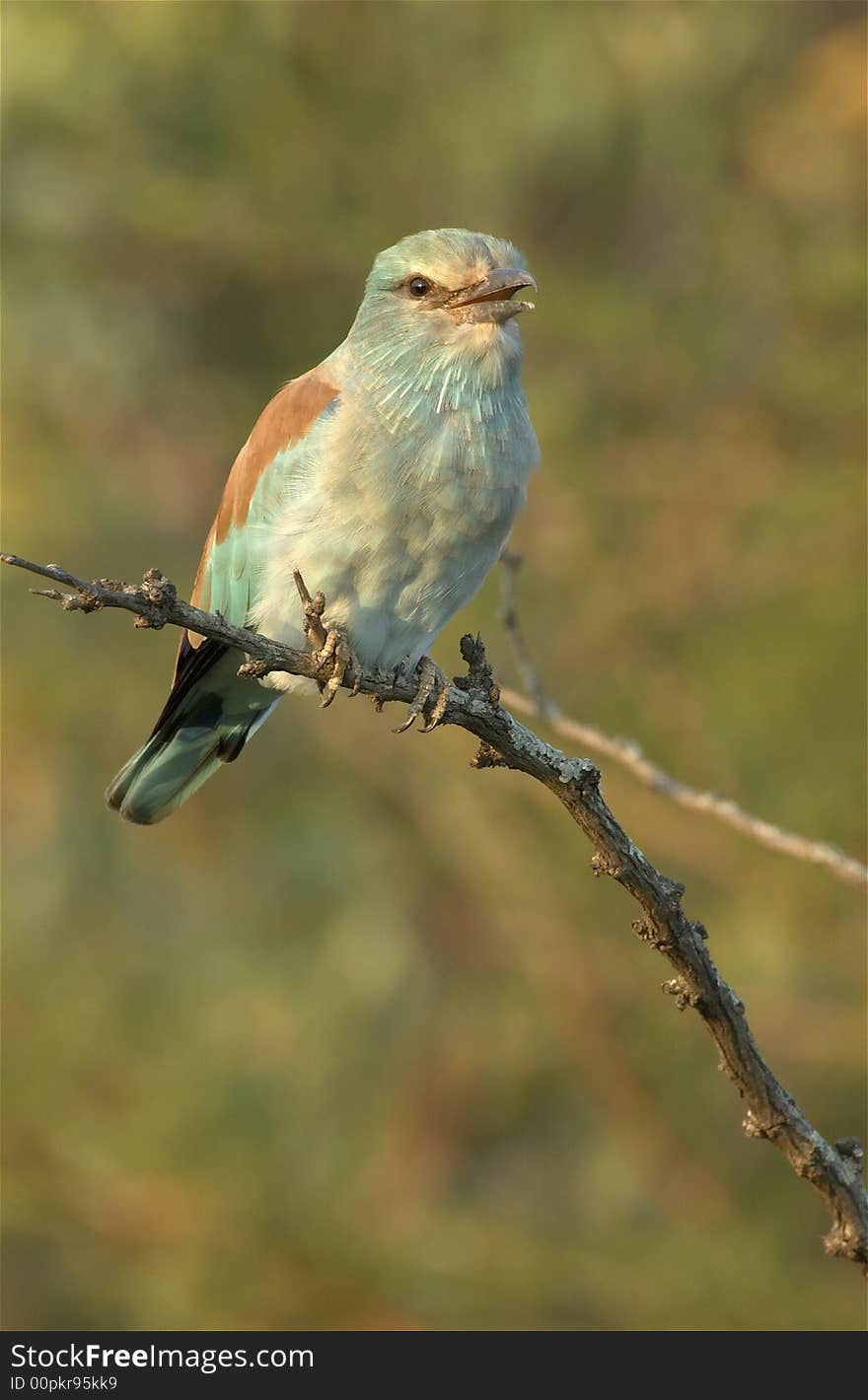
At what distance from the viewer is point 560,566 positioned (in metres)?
6.72

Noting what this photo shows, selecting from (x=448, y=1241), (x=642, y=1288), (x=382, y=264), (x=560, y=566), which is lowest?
(x=642, y=1288)

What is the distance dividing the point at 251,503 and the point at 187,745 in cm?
76

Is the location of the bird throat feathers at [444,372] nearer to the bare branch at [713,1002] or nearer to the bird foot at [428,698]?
the bird foot at [428,698]

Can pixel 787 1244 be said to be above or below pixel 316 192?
below

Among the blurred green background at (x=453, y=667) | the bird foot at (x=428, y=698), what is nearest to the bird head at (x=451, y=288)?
the bird foot at (x=428, y=698)

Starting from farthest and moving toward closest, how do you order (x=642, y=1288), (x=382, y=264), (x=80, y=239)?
1. (x=80, y=239)
2. (x=642, y=1288)
3. (x=382, y=264)

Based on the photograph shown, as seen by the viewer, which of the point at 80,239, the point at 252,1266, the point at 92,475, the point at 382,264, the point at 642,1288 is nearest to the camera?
the point at 382,264

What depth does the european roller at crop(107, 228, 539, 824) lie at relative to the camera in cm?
373

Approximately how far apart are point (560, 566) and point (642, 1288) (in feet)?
9.08

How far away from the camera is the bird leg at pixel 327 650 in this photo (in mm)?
3256

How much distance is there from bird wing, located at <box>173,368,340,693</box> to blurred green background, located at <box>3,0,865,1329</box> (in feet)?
7.50

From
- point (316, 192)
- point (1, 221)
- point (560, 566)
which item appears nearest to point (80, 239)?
point (1, 221)

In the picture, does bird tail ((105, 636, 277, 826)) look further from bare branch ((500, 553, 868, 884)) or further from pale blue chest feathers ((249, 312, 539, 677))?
bare branch ((500, 553, 868, 884))

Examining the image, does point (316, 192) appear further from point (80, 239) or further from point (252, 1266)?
point (252, 1266)
